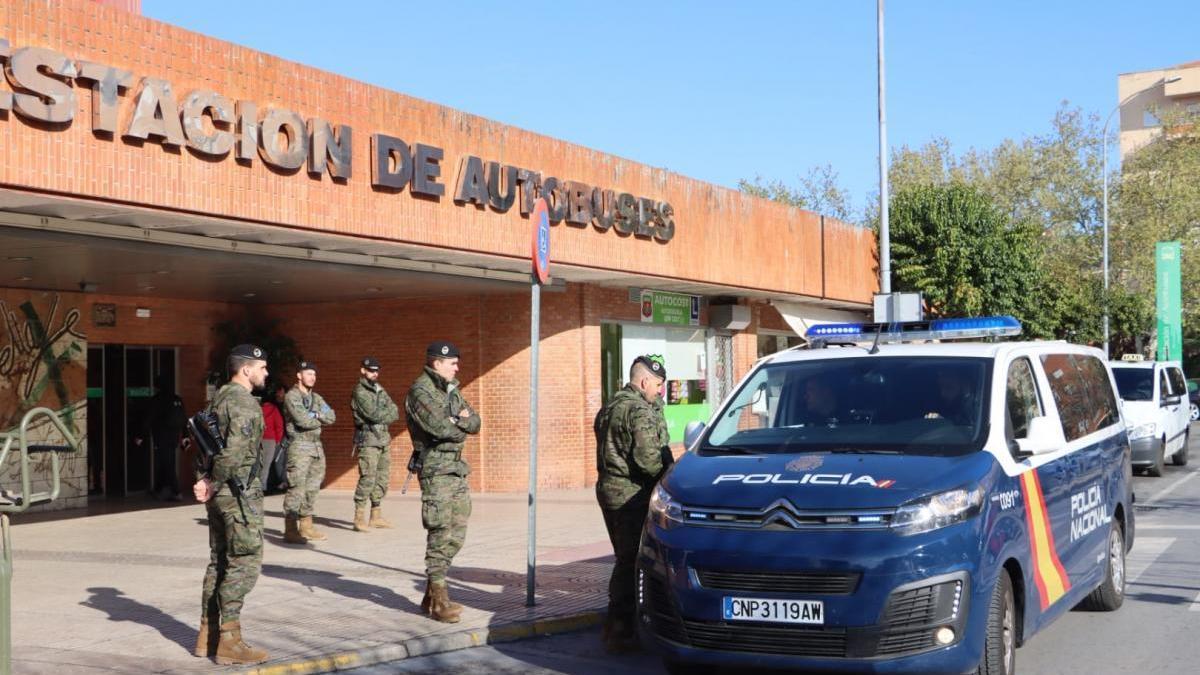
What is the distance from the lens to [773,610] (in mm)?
5785

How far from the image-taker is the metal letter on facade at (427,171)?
14.0 metres

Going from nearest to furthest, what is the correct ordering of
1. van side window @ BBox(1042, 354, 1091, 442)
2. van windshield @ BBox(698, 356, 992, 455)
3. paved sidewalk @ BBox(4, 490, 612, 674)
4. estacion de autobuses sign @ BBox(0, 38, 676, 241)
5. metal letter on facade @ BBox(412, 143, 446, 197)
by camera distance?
van windshield @ BBox(698, 356, 992, 455), paved sidewalk @ BBox(4, 490, 612, 674), van side window @ BBox(1042, 354, 1091, 442), estacion de autobuses sign @ BBox(0, 38, 676, 241), metal letter on facade @ BBox(412, 143, 446, 197)

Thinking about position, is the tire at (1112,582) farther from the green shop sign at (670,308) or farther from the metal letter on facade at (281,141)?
the green shop sign at (670,308)

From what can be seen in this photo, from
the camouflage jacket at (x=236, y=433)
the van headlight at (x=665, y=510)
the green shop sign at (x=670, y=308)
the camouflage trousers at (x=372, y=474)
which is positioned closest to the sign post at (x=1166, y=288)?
the green shop sign at (x=670, y=308)

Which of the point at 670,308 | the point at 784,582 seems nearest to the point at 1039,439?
the point at 784,582

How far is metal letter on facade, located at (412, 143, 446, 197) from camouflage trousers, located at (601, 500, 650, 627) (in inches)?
281

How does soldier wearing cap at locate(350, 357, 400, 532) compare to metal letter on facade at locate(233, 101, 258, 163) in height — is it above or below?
below

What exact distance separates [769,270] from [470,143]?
30.3 feet

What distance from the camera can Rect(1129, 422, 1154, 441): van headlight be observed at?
64.0ft

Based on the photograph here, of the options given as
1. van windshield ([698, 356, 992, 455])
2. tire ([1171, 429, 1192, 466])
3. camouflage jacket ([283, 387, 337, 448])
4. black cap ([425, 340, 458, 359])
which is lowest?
tire ([1171, 429, 1192, 466])

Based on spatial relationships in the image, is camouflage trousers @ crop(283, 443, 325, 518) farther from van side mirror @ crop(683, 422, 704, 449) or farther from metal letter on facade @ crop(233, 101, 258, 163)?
van side mirror @ crop(683, 422, 704, 449)

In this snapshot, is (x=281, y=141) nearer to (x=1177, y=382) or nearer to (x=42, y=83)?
(x=42, y=83)

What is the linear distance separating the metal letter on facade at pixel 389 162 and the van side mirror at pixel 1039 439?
27.4 feet

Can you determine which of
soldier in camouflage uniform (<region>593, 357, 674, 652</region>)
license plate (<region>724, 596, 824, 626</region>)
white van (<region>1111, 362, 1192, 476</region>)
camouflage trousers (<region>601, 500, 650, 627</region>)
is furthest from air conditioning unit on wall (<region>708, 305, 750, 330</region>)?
license plate (<region>724, 596, 824, 626</region>)
